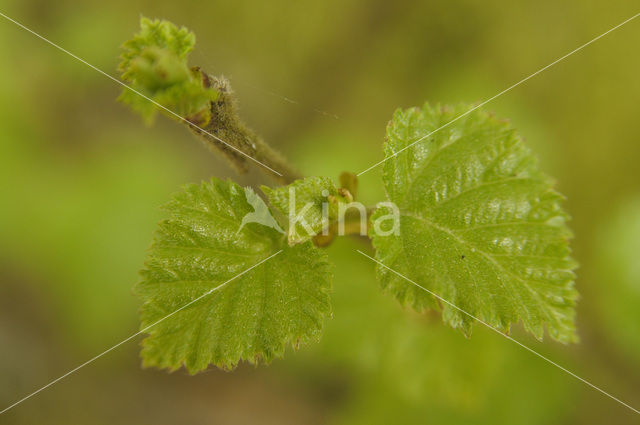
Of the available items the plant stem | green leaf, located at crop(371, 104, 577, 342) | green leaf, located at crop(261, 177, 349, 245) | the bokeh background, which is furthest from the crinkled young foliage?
the bokeh background

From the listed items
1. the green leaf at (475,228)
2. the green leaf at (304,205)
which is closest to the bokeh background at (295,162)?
the green leaf at (475,228)

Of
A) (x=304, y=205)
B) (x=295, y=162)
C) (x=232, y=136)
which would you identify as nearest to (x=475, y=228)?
(x=304, y=205)

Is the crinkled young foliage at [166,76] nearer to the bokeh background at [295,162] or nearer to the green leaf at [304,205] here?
the green leaf at [304,205]

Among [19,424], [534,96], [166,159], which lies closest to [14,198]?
[166,159]

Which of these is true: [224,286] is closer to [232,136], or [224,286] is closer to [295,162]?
[232,136]

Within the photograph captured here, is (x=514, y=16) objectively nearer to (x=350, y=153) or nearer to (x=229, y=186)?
(x=350, y=153)

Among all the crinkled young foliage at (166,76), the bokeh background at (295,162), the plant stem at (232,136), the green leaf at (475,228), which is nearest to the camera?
the crinkled young foliage at (166,76)
